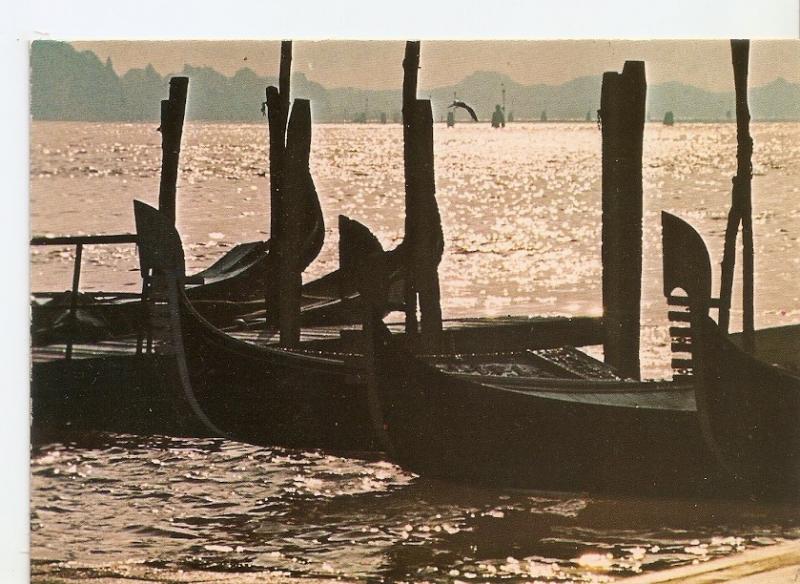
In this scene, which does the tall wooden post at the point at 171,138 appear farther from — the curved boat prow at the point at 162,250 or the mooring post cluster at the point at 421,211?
the mooring post cluster at the point at 421,211

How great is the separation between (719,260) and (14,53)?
5.99 feet

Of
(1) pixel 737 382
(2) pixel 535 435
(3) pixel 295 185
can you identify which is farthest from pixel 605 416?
(3) pixel 295 185

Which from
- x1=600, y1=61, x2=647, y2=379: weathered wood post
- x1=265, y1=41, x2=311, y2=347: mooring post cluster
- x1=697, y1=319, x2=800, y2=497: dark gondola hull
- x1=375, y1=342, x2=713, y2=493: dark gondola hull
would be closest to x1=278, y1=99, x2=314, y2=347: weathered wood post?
x1=265, y1=41, x2=311, y2=347: mooring post cluster

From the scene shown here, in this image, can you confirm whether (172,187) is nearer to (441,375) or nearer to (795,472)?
(441,375)

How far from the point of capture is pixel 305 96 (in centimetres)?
278

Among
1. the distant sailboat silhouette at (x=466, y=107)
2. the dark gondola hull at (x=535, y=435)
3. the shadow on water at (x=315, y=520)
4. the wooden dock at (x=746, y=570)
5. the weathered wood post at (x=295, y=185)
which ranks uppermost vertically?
the distant sailboat silhouette at (x=466, y=107)

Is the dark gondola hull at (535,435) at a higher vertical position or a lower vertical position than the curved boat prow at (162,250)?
lower

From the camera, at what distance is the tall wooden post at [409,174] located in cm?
279

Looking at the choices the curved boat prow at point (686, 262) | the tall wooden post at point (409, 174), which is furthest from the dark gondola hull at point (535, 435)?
the curved boat prow at point (686, 262)

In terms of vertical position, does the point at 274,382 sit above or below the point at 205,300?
below

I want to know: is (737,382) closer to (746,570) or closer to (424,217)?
(746,570)

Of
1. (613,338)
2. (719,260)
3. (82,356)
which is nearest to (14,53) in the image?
(82,356)

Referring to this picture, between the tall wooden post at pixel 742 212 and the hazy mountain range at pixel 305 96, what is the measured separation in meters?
0.04

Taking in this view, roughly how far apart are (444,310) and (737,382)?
2.54 ft
